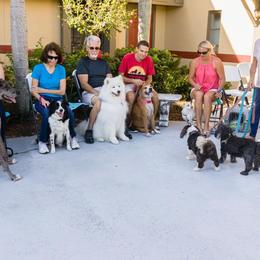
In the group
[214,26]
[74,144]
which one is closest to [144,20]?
[74,144]

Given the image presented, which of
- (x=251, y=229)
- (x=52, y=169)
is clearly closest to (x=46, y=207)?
(x=52, y=169)

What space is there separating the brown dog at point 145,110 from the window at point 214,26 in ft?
19.8

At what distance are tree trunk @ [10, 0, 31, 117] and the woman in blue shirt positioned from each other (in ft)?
2.53

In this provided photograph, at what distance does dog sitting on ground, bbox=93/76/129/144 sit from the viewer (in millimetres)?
4832

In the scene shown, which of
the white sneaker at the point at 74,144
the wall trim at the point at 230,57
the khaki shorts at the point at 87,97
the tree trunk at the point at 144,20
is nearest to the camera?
the white sneaker at the point at 74,144

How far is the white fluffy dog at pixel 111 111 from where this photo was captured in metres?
4.83

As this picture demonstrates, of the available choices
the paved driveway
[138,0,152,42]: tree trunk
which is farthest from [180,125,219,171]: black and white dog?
[138,0,152,42]: tree trunk

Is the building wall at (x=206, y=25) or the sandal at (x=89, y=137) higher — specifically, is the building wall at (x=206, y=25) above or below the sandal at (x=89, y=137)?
above

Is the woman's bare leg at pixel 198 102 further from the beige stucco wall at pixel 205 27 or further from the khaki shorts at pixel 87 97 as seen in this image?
the beige stucco wall at pixel 205 27

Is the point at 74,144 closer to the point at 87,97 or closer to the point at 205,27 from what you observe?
the point at 87,97

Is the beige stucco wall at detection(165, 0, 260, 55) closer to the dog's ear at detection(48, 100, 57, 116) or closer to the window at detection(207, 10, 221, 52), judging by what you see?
the window at detection(207, 10, 221, 52)

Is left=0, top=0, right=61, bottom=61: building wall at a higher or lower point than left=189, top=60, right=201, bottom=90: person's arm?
higher

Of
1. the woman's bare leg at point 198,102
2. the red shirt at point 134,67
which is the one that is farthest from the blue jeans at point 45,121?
the woman's bare leg at point 198,102

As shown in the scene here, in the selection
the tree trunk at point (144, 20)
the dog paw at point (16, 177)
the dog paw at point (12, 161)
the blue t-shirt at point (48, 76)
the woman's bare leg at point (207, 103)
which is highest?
the tree trunk at point (144, 20)
